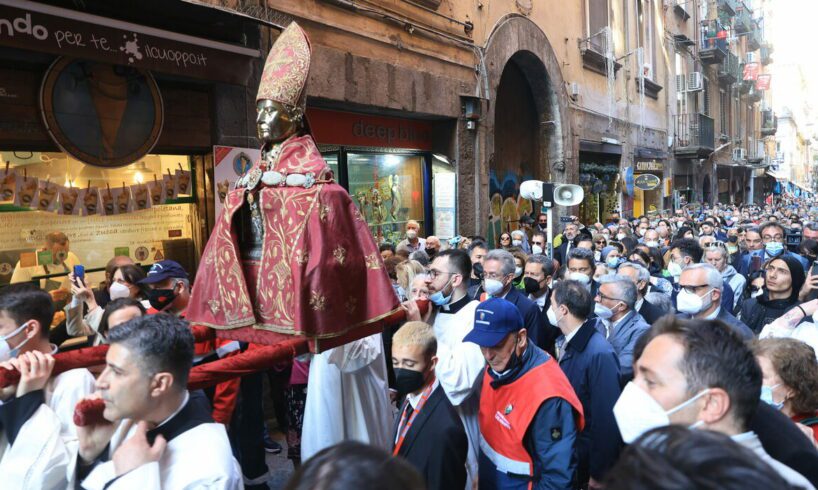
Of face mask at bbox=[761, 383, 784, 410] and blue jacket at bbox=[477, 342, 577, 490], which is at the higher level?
face mask at bbox=[761, 383, 784, 410]

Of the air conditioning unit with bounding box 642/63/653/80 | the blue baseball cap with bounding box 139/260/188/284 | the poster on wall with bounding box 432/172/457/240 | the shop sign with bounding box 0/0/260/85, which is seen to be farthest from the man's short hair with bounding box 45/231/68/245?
the air conditioning unit with bounding box 642/63/653/80

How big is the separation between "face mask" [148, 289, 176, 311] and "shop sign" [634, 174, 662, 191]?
60.7ft

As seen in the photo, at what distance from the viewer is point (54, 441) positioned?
2.30 meters

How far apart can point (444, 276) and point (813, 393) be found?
2.57 metres

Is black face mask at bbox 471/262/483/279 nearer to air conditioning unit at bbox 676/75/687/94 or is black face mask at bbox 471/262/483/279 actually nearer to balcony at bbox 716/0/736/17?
air conditioning unit at bbox 676/75/687/94

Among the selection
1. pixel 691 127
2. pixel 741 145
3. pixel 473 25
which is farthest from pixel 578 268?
pixel 741 145

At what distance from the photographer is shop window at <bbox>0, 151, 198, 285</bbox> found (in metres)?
5.83

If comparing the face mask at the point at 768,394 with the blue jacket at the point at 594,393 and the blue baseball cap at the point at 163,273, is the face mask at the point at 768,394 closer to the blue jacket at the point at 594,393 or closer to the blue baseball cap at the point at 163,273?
the blue jacket at the point at 594,393

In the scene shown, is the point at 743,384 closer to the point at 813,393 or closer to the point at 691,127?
the point at 813,393

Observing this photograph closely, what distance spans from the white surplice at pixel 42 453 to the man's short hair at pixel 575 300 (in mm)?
2824

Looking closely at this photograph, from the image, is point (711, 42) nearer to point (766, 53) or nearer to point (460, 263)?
point (766, 53)

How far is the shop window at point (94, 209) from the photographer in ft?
19.1

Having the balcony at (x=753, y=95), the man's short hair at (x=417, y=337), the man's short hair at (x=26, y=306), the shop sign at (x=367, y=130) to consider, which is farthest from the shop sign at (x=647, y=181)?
the balcony at (x=753, y=95)

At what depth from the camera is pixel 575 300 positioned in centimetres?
389
